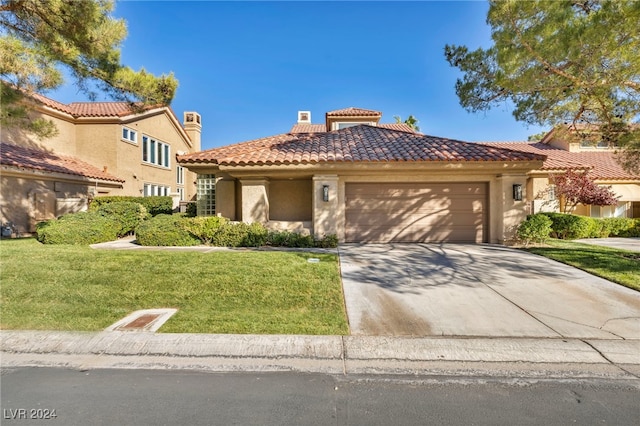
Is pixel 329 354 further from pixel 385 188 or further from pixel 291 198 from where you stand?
pixel 291 198

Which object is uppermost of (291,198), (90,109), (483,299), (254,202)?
(90,109)

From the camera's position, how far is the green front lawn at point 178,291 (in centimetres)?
505

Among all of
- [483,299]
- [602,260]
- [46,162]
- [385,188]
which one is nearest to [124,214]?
[46,162]

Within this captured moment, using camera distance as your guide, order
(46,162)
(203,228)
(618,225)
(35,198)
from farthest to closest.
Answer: (46,162)
(618,225)
(35,198)
(203,228)

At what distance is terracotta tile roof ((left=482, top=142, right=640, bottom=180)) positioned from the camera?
649 inches

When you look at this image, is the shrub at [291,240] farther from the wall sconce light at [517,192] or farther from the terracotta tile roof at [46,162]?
the terracotta tile roof at [46,162]

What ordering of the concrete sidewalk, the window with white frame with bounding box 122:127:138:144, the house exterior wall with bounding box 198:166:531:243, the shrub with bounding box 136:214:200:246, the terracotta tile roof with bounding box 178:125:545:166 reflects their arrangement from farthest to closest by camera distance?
the window with white frame with bounding box 122:127:138:144 < the house exterior wall with bounding box 198:166:531:243 < the terracotta tile roof with bounding box 178:125:545:166 < the shrub with bounding box 136:214:200:246 < the concrete sidewalk

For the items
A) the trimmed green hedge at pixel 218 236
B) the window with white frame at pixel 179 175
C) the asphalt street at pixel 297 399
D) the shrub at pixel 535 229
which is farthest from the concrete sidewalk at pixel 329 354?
the window with white frame at pixel 179 175

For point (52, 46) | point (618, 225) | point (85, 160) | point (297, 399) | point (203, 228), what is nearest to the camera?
point (297, 399)

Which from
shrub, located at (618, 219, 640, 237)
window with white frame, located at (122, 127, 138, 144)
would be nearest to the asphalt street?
shrub, located at (618, 219, 640, 237)

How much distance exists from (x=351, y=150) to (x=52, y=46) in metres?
10.1

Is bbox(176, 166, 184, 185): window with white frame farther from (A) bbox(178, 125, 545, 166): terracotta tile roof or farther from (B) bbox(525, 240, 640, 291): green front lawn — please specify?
(B) bbox(525, 240, 640, 291): green front lawn

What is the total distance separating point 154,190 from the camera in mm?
23875

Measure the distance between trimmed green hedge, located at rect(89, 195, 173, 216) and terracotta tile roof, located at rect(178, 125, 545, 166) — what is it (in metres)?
6.26
